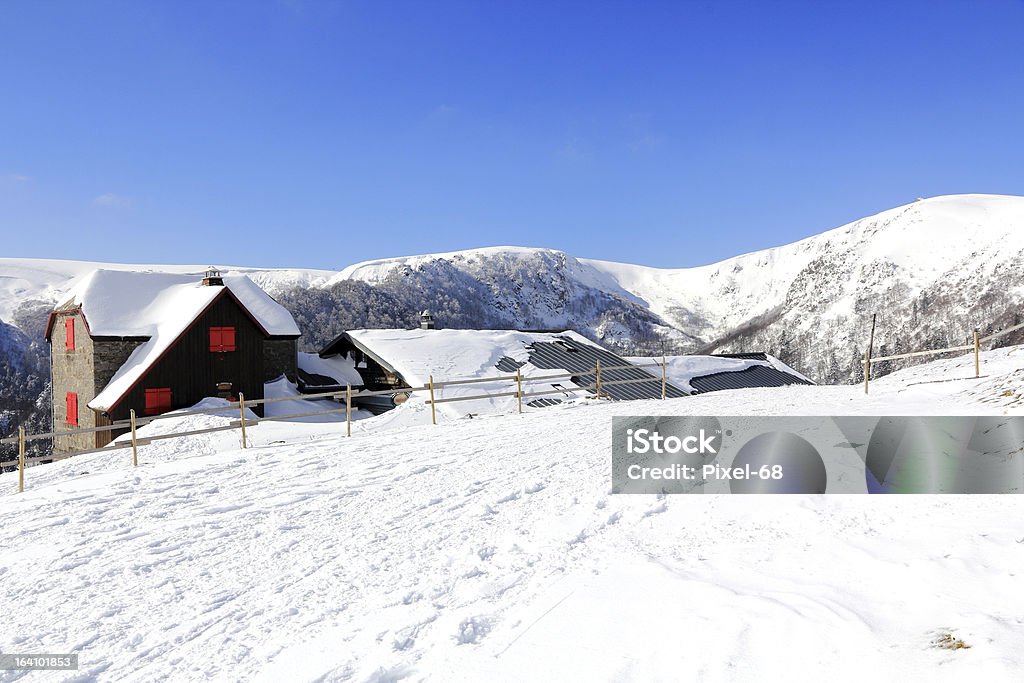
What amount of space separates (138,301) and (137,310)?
32.5 inches

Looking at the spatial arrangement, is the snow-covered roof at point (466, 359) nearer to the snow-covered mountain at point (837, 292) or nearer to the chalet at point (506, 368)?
the chalet at point (506, 368)

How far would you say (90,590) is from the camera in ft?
20.2

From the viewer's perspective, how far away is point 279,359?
33.6 meters

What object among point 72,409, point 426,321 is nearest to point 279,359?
point 426,321

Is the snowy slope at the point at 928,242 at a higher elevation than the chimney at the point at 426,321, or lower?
higher

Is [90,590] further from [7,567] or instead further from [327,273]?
[327,273]

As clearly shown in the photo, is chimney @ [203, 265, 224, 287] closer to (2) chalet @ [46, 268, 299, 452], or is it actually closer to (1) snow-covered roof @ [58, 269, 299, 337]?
(2) chalet @ [46, 268, 299, 452]

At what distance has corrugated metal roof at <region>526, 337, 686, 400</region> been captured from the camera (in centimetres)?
2578

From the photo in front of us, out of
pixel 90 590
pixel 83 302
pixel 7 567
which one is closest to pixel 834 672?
pixel 90 590

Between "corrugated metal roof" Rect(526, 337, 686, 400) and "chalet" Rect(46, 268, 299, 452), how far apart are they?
46.5 feet

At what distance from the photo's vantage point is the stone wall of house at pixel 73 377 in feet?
89.3

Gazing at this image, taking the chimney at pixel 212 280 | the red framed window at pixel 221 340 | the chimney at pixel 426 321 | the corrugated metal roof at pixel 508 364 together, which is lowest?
the corrugated metal roof at pixel 508 364

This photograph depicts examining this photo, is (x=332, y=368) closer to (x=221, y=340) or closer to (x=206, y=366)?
(x=221, y=340)
